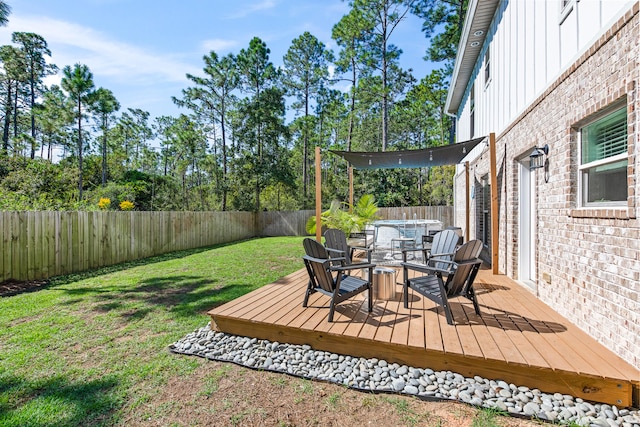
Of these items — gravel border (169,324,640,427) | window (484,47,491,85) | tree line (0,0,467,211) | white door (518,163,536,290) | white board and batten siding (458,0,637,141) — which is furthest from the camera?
tree line (0,0,467,211)

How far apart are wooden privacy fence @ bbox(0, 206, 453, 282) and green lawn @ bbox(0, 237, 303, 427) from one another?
0.59 meters

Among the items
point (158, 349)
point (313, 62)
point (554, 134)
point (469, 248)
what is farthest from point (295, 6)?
point (313, 62)

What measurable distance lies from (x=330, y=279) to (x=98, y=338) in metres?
2.66

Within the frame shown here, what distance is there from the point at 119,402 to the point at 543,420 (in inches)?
115

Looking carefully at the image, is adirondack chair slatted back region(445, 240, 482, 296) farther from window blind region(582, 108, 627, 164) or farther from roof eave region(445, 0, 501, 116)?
roof eave region(445, 0, 501, 116)

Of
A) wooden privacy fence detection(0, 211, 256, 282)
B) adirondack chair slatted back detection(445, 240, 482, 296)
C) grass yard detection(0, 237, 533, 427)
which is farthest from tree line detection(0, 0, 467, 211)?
adirondack chair slatted back detection(445, 240, 482, 296)

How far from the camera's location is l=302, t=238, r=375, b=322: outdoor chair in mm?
3188

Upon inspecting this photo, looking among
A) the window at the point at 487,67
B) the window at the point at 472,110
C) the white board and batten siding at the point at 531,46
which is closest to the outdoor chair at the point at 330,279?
the white board and batten siding at the point at 531,46

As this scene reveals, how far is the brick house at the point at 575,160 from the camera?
219 cm

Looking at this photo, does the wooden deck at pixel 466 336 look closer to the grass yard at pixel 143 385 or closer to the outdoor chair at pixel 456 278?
the outdoor chair at pixel 456 278

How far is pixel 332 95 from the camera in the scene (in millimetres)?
22859

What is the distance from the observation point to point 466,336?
9.04ft

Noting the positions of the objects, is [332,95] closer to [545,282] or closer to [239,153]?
[239,153]

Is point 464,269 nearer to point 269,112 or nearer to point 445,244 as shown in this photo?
point 445,244
